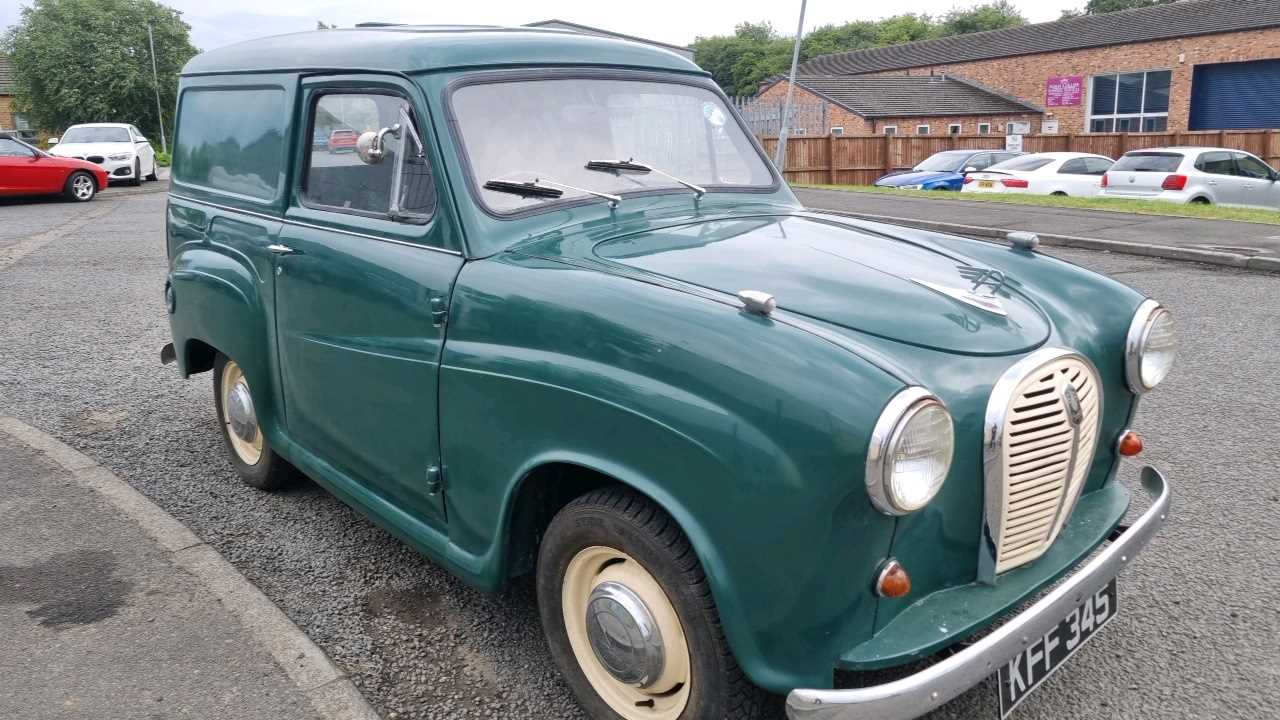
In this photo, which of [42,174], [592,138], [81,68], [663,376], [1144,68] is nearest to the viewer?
[663,376]

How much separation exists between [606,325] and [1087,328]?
142cm

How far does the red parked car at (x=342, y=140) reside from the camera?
328cm

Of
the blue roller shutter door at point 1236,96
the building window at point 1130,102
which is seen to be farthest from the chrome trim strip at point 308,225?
the building window at point 1130,102

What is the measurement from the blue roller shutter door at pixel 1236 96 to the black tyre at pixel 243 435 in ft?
128

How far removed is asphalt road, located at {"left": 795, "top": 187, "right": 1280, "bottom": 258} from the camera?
10.6 meters

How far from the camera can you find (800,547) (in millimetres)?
1988

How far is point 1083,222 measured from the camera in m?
12.7

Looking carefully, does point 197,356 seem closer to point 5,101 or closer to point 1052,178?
point 1052,178

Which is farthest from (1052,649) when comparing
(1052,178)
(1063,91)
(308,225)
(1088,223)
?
(1063,91)

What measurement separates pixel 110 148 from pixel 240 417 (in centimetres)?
2181

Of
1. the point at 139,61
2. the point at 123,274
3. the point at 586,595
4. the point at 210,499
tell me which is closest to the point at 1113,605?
the point at 586,595

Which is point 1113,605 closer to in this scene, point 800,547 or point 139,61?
point 800,547

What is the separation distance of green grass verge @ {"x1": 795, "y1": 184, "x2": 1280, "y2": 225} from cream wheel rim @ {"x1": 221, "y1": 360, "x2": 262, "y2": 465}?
1247 cm

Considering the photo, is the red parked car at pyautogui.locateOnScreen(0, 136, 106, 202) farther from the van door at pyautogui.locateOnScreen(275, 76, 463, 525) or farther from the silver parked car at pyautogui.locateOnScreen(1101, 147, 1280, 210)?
the silver parked car at pyautogui.locateOnScreen(1101, 147, 1280, 210)
